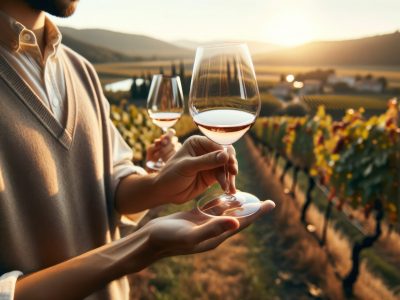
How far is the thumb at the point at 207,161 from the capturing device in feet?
4.69

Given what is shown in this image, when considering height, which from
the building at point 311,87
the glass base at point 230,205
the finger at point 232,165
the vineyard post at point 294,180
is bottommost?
the building at point 311,87

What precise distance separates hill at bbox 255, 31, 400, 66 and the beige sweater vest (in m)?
27.6

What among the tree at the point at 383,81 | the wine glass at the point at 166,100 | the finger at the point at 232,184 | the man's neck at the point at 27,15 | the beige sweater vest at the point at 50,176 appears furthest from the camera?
the tree at the point at 383,81

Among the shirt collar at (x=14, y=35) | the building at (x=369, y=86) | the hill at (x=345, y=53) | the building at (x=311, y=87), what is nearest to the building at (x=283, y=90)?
the hill at (x=345, y=53)

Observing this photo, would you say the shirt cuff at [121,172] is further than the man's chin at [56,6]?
Yes

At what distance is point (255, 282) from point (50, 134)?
16.9ft

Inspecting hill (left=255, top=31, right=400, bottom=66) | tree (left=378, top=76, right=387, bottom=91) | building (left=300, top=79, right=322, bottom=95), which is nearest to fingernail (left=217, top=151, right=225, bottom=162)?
hill (left=255, top=31, right=400, bottom=66)

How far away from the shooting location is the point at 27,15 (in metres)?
1.51

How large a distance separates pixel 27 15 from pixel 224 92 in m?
0.78

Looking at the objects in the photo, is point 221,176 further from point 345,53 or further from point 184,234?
point 345,53

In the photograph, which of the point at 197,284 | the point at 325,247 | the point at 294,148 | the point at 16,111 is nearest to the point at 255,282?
the point at 197,284

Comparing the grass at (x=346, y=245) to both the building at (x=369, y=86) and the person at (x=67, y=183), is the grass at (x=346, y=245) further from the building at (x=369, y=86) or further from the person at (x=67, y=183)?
the building at (x=369, y=86)

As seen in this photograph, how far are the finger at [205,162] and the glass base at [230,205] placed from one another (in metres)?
0.14

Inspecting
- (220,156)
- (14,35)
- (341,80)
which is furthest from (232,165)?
(341,80)
